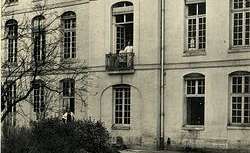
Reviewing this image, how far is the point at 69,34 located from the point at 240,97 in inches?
485

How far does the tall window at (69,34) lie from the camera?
3244 centimetres

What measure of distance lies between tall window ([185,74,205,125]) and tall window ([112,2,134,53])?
4.64 meters

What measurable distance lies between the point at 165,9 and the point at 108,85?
5.48 meters

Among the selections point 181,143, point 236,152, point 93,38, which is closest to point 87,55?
point 93,38

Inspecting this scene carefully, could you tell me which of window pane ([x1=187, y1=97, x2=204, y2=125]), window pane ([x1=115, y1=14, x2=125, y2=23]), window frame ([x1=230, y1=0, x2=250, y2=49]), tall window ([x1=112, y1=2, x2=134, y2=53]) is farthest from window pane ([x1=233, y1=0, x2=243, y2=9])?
window pane ([x1=115, y1=14, x2=125, y2=23])

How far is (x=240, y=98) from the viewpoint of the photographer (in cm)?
2483

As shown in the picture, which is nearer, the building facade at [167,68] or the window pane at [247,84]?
the window pane at [247,84]

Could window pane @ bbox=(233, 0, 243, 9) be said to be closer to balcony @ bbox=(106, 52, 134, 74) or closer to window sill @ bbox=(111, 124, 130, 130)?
balcony @ bbox=(106, 52, 134, 74)

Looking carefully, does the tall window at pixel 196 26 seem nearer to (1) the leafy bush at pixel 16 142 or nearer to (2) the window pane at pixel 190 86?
(2) the window pane at pixel 190 86

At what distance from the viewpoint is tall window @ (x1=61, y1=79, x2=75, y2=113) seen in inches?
1273

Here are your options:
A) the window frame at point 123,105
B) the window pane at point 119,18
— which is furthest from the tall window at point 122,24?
the window frame at point 123,105

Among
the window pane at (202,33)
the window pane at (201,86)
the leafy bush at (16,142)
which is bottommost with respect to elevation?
the leafy bush at (16,142)

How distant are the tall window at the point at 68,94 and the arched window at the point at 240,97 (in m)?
10.9

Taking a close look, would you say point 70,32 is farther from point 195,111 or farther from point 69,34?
point 195,111
